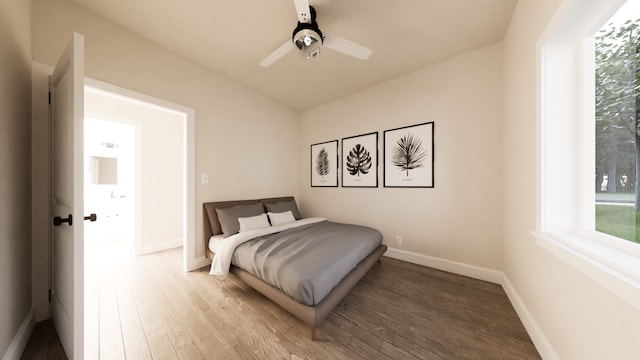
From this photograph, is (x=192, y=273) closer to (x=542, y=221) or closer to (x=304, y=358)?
(x=304, y=358)

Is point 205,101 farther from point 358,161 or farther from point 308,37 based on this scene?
point 358,161

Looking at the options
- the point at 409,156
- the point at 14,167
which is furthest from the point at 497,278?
the point at 14,167

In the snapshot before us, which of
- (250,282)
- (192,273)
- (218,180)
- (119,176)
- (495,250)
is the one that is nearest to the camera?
(250,282)

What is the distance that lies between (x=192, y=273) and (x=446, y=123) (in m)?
3.65

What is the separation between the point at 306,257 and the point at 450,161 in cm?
207

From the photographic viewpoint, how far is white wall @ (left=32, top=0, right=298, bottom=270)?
1740mm

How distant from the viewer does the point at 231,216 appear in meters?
2.58

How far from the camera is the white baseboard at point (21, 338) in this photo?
3.82 feet

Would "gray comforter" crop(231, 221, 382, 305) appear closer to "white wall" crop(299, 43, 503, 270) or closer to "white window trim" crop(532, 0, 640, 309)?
"white wall" crop(299, 43, 503, 270)

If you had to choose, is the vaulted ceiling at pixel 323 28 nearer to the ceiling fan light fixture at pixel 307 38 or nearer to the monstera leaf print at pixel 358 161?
the ceiling fan light fixture at pixel 307 38

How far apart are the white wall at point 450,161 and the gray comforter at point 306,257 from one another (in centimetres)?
68

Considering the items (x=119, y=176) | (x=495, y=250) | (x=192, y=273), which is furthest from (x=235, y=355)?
(x=119, y=176)

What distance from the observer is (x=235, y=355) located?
128 centimetres

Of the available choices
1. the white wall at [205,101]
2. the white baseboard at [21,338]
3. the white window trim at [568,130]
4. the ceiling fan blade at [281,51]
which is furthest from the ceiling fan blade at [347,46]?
the white baseboard at [21,338]
